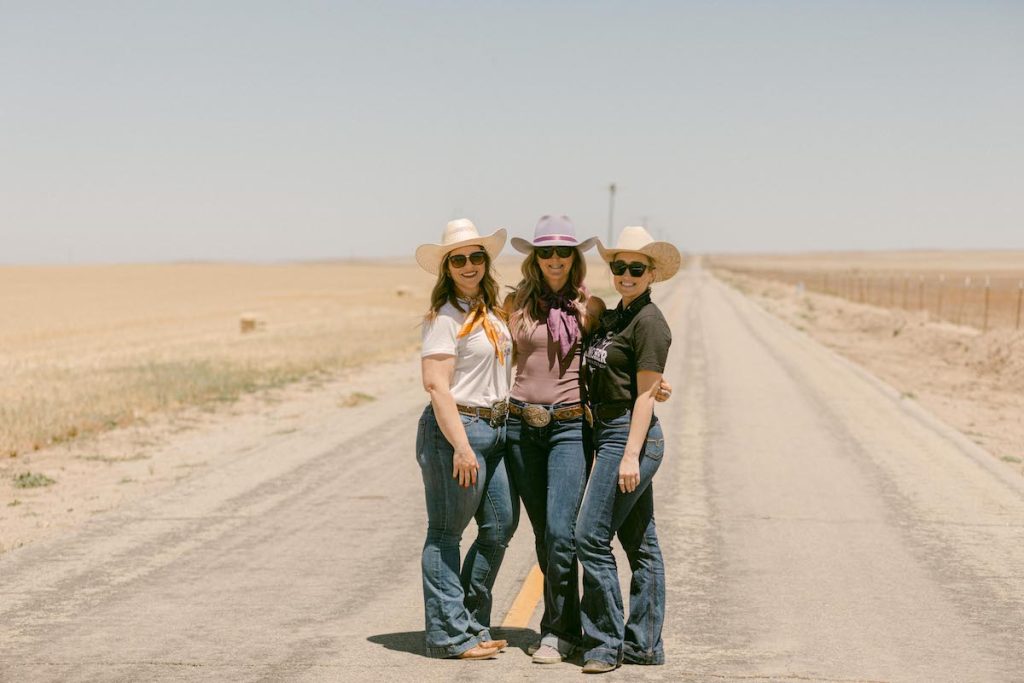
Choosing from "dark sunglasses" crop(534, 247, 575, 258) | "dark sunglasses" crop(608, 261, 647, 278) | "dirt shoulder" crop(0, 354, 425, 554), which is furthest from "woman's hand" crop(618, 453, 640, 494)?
"dirt shoulder" crop(0, 354, 425, 554)

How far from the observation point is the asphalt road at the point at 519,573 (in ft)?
17.3

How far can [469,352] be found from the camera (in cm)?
496

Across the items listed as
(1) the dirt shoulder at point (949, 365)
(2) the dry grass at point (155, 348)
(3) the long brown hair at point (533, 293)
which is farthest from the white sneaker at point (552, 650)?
(1) the dirt shoulder at point (949, 365)

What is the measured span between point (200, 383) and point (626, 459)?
13.6m

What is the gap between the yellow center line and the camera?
5965mm

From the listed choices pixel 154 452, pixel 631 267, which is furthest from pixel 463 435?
pixel 154 452

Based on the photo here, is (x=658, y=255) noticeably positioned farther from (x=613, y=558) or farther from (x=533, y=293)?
(x=613, y=558)

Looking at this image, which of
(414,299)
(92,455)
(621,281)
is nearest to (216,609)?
(621,281)

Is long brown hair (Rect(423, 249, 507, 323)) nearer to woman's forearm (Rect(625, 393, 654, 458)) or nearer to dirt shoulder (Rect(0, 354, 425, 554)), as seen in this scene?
woman's forearm (Rect(625, 393, 654, 458))

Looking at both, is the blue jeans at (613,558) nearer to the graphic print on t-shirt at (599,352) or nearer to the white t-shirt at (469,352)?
the graphic print on t-shirt at (599,352)

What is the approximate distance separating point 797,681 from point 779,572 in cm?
200

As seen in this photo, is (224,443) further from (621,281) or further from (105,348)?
(105,348)

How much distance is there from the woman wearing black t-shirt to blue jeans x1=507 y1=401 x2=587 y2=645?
73 mm

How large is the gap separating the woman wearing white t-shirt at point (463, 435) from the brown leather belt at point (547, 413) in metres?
0.14
